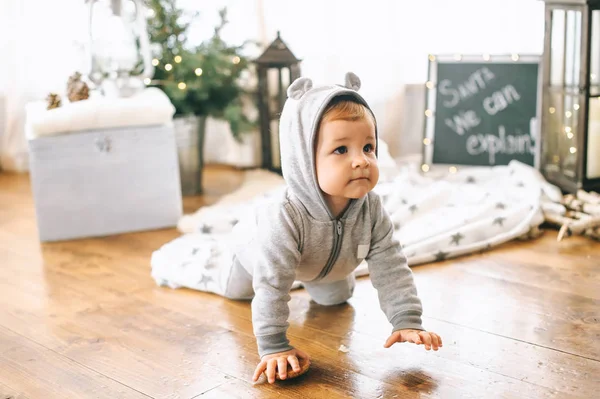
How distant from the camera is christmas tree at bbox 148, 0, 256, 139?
2.60m

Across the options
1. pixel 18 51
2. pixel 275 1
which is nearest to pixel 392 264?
pixel 275 1

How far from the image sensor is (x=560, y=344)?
1.37 metres

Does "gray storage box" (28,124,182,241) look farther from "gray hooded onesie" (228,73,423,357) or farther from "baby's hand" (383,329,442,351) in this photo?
"baby's hand" (383,329,442,351)

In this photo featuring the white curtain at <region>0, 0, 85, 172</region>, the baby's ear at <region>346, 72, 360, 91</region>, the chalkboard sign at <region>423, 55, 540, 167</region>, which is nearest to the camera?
the baby's ear at <region>346, 72, 360, 91</region>

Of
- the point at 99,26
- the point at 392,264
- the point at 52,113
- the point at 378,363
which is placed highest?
the point at 99,26

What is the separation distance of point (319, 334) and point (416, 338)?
25cm

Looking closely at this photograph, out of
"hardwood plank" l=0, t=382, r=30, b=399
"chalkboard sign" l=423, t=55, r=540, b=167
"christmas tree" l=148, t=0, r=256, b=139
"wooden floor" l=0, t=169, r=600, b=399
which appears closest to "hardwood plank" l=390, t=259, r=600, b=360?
"wooden floor" l=0, t=169, r=600, b=399

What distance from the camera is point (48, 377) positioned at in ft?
4.35

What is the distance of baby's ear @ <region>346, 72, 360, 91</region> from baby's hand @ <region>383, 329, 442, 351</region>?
1.43 feet

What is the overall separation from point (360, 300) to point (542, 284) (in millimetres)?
417

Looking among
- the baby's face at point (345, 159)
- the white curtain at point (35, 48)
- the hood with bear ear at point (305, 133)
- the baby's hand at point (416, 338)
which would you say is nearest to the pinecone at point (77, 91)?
the white curtain at point (35, 48)

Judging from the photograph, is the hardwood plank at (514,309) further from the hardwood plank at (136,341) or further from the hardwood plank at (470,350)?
the hardwood plank at (136,341)

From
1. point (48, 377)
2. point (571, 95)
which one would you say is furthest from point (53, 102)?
point (571, 95)

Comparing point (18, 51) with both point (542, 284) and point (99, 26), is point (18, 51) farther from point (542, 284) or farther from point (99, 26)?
point (542, 284)
